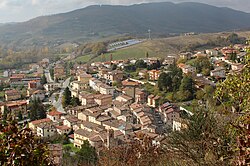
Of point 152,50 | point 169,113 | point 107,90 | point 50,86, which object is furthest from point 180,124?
point 152,50

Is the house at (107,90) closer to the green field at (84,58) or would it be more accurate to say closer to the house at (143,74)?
the house at (143,74)

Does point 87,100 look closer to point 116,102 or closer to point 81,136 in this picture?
point 116,102

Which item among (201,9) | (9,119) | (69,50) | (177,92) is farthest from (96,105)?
(201,9)

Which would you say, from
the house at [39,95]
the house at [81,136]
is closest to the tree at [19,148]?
the house at [81,136]

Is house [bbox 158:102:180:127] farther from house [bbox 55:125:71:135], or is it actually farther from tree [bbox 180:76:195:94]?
house [bbox 55:125:71:135]

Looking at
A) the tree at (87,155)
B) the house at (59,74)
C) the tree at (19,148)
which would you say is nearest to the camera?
the tree at (19,148)

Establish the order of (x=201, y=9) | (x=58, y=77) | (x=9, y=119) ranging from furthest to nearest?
1. (x=201, y=9)
2. (x=58, y=77)
3. (x=9, y=119)

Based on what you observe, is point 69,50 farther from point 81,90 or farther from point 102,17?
point 102,17
